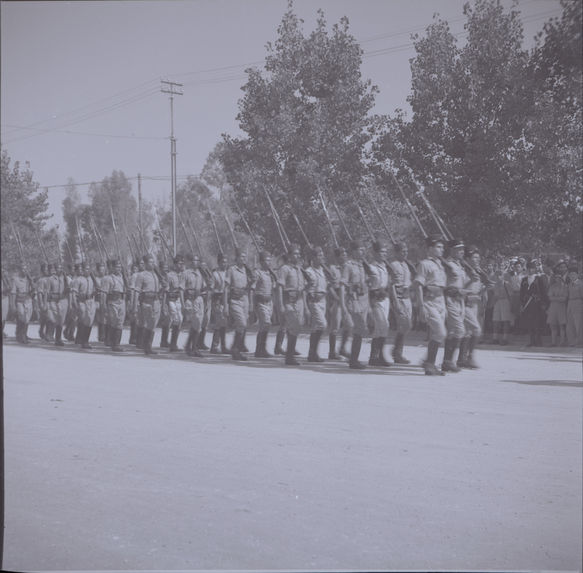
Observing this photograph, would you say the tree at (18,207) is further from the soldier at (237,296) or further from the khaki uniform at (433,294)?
the soldier at (237,296)

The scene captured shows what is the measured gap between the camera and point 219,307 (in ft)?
36.7

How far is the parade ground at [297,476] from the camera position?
3.10 metres

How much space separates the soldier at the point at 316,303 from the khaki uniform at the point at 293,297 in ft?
0.30

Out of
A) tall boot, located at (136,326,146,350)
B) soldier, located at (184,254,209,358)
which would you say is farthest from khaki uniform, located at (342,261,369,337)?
tall boot, located at (136,326,146,350)

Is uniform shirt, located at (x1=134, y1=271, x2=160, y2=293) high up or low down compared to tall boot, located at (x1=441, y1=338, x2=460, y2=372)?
up

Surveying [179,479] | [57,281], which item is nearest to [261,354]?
[57,281]

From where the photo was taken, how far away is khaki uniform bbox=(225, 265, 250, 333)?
1032cm

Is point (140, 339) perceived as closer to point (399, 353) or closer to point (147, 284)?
point (147, 284)

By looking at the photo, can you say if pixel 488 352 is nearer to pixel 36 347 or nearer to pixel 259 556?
pixel 36 347

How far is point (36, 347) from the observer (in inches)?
489

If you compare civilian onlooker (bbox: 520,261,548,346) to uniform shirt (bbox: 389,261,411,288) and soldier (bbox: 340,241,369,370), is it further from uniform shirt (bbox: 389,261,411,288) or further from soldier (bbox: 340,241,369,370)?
soldier (bbox: 340,241,369,370)

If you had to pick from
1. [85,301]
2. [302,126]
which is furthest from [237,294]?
[302,126]

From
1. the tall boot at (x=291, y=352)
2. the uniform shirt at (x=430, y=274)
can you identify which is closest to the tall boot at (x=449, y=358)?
the uniform shirt at (x=430, y=274)

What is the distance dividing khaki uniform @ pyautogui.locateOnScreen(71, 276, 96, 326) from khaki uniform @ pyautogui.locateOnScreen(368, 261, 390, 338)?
Answer: 5.35m
